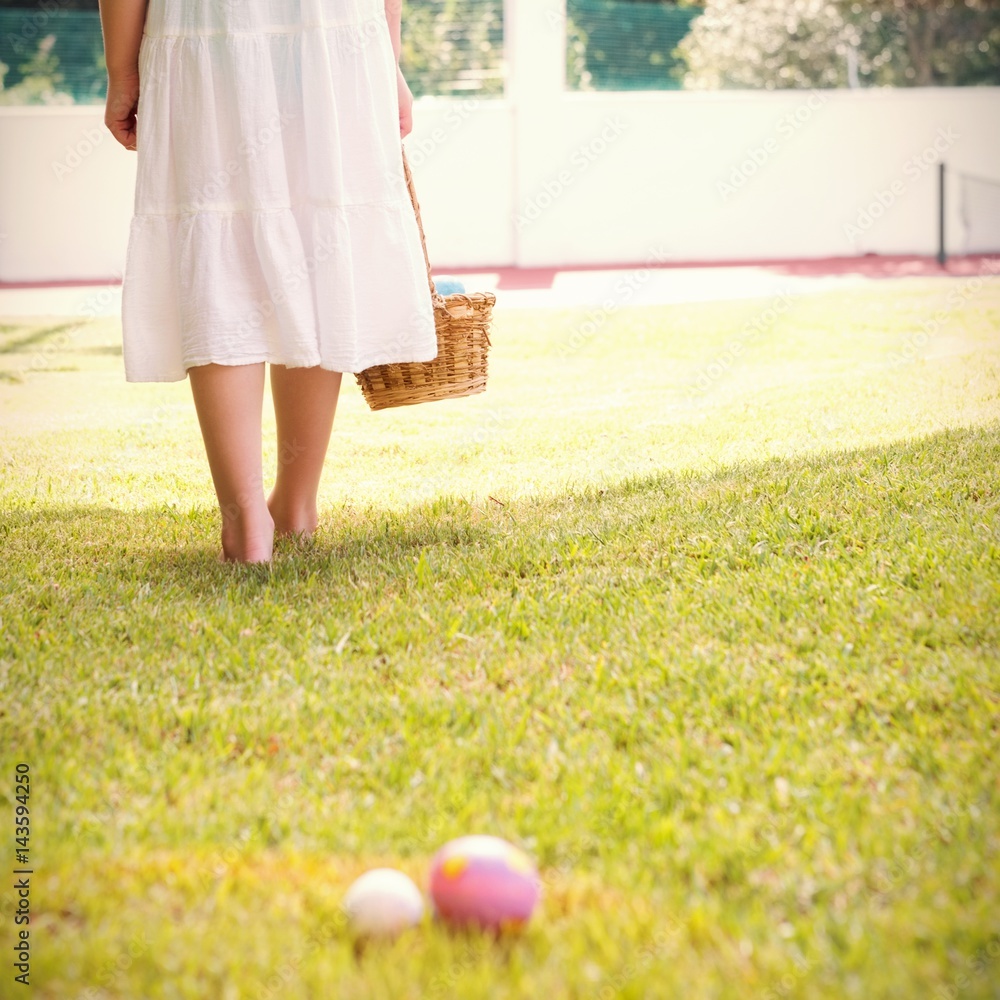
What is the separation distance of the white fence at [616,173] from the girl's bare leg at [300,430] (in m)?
11.2

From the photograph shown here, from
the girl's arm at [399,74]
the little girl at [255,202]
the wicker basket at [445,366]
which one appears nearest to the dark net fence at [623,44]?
the girl's arm at [399,74]

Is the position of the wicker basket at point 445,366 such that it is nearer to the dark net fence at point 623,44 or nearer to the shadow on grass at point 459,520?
the shadow on grass at point 459,520

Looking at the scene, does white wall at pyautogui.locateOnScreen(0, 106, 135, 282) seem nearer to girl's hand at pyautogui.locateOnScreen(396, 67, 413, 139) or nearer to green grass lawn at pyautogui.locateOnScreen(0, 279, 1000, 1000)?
green grass lawn at pyautogui.locateOnScreen(0, 279, 1000, 1000)

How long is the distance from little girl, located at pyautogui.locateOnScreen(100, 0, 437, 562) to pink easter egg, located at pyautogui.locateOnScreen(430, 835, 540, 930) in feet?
4.53

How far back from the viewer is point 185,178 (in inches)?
93.7

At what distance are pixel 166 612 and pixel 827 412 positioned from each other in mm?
2820

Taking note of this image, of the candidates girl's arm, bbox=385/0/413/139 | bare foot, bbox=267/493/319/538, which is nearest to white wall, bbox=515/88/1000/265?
girl's arm, bbox=385/0/413/139

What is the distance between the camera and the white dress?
2354 mm

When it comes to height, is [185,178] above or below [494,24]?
below

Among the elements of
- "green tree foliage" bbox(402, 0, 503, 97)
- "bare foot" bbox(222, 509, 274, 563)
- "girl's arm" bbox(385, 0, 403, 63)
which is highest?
"green tree foliage" bbox(402, 0, 503, 97)

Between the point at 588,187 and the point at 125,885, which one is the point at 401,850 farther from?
the point at 588,187

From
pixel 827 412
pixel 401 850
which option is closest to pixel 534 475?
pixel 827 412

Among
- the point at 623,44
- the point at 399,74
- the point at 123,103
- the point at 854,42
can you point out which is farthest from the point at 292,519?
the point at 854,42

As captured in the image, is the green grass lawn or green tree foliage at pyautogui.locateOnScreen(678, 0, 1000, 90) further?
green tree foliage at pyautogui.locateOnScreen(678, 0, 1000, 90)
